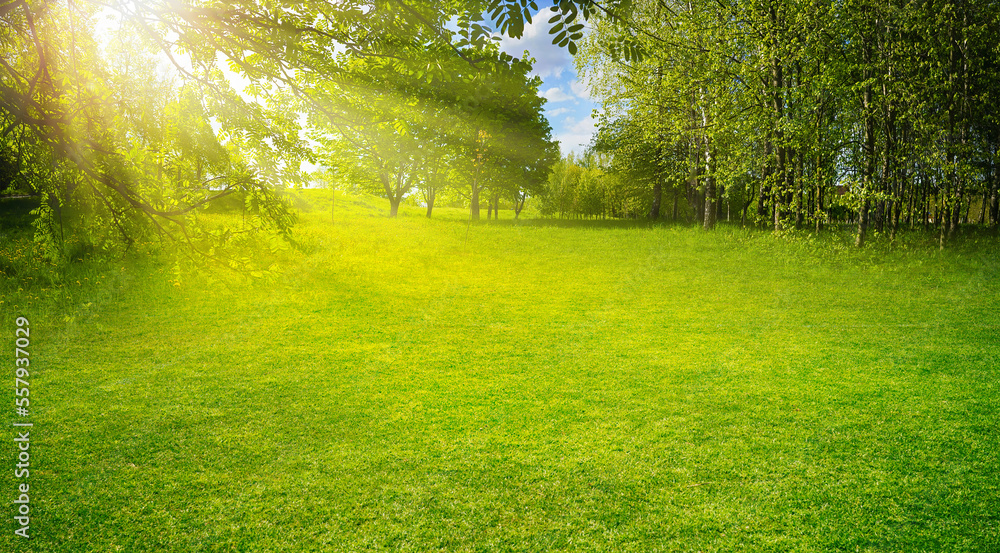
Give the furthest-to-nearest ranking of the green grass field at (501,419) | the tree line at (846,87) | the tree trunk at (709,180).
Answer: the tree trunk at (709,180) < the tree line at (846,87) < the green grass field at (501,419)

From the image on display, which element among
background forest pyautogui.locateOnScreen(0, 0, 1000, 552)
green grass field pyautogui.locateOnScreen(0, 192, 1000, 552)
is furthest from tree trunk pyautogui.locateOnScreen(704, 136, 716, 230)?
green grass field pyautogui.locateOnScreen(0, 192, 1000, 552)

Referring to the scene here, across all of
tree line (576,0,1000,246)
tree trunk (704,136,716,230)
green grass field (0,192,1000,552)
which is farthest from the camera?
tree trunk (704,136,716,230)

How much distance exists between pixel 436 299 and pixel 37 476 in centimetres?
770

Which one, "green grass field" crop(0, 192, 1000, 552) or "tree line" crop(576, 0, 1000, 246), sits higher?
"tree line" crop(576, 0, 1000, 246)

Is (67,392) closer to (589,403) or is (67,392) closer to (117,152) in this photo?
(117,152)

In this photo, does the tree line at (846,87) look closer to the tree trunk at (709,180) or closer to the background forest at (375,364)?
the tree trunk at (709,180)

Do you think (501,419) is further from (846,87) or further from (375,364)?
(846,87)

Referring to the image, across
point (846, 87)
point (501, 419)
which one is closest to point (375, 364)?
point (501, 419)

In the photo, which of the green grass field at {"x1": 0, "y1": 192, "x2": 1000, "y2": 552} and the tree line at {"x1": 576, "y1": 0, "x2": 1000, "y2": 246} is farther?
the tree line at {"x1": 576, "y1": 0, "x2": 1000, "y2": 246}

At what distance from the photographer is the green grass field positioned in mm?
3723

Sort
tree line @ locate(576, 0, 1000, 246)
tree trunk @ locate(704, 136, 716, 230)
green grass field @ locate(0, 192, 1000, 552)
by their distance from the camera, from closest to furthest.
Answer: green grass field @ locate(0, 192, 1000, 552), tree line @ locate(576, 0, 1000, 246), tree trunk @ locate(704, 136, 716, 230)

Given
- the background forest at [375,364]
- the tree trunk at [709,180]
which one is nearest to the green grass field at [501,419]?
the background forest at [375,364]

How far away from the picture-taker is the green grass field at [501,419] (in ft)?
12.2

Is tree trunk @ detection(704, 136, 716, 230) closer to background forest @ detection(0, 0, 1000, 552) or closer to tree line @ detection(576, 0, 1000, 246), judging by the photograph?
tree line @ detection(576, 0, 1000, 246)
